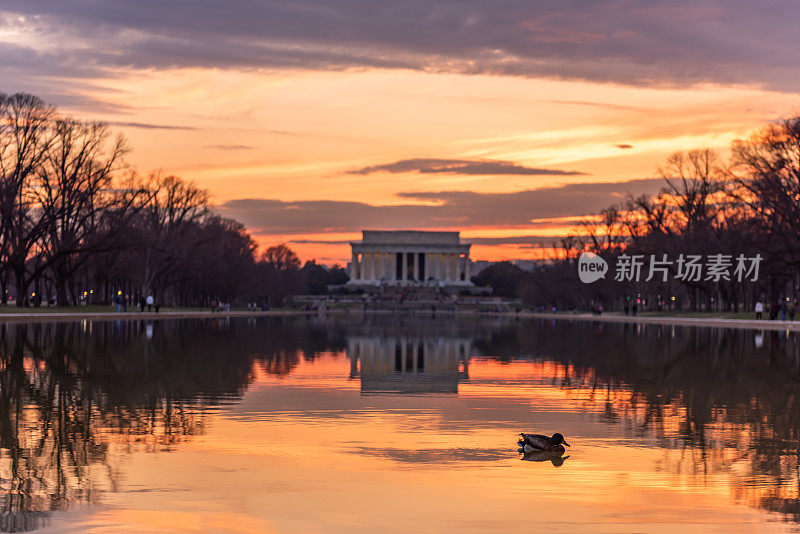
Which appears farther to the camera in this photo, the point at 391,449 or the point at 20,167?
the point at 20,167

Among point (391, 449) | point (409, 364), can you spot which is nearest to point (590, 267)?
point (409, 364)

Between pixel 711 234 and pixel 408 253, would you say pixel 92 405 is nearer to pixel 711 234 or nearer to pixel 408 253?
pixel 711 234

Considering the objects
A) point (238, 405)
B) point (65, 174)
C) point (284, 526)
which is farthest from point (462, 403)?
point (65, 174)

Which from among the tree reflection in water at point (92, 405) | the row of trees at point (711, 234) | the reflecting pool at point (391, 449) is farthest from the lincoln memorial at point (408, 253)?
the reflecting pool at point (391, 449)

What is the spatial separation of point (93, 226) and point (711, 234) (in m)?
47.4

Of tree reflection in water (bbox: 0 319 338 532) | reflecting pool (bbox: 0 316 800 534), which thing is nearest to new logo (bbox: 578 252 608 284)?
tree reflection in water (bbox: 0 319 338 532)

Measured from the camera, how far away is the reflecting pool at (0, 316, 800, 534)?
9352mm

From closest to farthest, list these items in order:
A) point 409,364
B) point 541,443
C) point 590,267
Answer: point 541,443, point 409,364, point 590,267

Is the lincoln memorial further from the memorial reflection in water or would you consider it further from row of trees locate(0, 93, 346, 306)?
the memorial reflection in water

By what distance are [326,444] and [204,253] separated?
8545cm

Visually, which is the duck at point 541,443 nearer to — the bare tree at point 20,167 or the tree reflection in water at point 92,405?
the tree reflection in water at point 92,405

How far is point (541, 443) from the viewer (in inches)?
496

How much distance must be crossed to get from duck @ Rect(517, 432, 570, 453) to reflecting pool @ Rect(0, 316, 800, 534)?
0.16 metres

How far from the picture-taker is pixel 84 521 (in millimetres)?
8922
